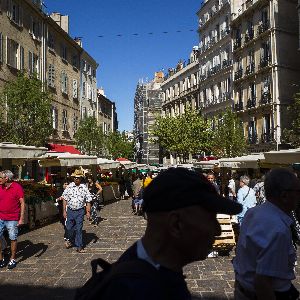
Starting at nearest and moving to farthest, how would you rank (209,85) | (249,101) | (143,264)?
1. (143,264)
2. (249,101)
3. (209,85)

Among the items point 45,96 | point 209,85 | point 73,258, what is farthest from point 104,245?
point 209,85

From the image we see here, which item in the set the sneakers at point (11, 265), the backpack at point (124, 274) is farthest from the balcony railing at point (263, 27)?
the backpack at point (124, 274)

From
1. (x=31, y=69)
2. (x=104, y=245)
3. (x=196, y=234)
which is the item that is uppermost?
(x=31, y=69)

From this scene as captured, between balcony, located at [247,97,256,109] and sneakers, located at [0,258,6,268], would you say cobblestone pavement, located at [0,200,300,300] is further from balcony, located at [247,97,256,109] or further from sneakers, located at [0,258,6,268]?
balcony, located at [247,97,256,109]

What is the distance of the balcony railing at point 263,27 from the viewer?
34875 mm

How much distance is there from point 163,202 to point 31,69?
27566 mm

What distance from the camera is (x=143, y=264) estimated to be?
4.45 ft

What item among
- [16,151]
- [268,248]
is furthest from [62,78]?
[268,248]

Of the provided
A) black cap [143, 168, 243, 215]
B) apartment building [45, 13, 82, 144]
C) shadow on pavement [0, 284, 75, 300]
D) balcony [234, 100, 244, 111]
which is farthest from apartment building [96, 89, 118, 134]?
black cap [143, 168, 243, 215]

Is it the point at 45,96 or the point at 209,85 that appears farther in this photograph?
the point at 209,85

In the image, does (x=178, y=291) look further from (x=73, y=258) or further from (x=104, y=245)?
(x=104, y=245)

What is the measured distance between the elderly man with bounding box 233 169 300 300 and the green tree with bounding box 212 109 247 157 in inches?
1272

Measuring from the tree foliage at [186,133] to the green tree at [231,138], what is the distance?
900cm

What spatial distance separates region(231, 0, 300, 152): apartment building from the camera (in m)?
33.9
